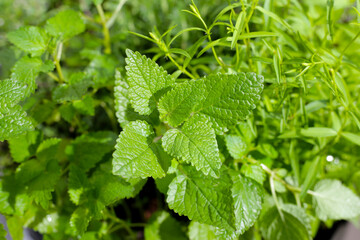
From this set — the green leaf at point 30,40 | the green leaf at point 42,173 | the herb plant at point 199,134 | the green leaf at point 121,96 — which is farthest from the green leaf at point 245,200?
the green leaf at point 30,40

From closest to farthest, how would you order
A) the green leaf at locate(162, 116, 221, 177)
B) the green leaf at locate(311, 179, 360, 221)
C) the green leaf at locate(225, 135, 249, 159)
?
the green leaf at locate(162, 116, 221, 177) < the green leaf at locate(225, 135, 249, 159) < the green leaf at locate(311, 179, 360, 221)

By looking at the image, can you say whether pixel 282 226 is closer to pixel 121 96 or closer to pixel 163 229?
pixel 163 229

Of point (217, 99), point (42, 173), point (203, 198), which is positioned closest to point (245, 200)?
point (203, 198)

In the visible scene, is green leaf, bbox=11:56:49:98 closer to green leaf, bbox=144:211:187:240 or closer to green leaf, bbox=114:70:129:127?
green leaf, bbox=114:70:129:127

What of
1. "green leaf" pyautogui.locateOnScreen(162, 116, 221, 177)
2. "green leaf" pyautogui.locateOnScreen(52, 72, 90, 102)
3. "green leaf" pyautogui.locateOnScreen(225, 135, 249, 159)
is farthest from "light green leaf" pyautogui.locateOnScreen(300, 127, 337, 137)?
"green leaf" pyautogui.locateOnScreen(52, 72, 90, 102)

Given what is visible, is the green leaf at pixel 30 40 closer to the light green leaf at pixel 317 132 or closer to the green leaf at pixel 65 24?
the green leaf at pixel 65 24

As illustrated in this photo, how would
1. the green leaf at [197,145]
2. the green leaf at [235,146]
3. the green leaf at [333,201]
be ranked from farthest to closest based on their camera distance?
the green leaf at [333,201], the green leaf at [235,146], the green leaf at [197,145]

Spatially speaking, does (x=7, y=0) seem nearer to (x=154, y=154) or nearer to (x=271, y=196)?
(x=154, y=154)
